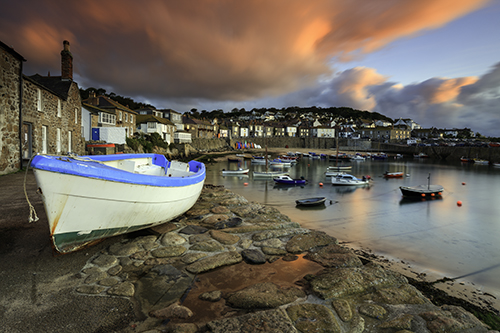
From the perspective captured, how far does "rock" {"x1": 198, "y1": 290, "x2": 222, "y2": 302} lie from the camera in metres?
4.40

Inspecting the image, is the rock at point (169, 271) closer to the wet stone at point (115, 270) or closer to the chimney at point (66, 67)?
the wet stone at point (115, 270)

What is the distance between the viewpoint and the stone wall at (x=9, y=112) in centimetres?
1295

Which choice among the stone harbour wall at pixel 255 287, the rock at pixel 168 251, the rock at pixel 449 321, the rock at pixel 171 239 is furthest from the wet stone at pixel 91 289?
the rock at pixel 449 321

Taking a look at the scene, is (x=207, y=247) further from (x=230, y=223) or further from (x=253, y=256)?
(x=230, y=223)

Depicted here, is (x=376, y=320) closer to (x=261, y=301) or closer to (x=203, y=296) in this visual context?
(x=261, y=301)

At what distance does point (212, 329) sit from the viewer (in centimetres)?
354

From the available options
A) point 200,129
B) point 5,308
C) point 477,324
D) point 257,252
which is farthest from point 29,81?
point 200,129

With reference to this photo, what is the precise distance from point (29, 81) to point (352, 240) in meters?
21.3

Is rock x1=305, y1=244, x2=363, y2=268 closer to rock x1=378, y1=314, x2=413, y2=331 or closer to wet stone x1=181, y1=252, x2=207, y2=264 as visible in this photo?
rock x1=378, y1=314, x2=413, y2=331

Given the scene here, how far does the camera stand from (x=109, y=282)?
4.69m

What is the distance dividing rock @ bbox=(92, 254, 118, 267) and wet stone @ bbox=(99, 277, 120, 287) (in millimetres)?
640

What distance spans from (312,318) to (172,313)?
2217 mm

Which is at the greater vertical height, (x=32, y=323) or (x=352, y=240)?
(x=32, y=323)

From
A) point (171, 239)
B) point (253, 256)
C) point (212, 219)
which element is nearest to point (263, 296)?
point (253, 256)
